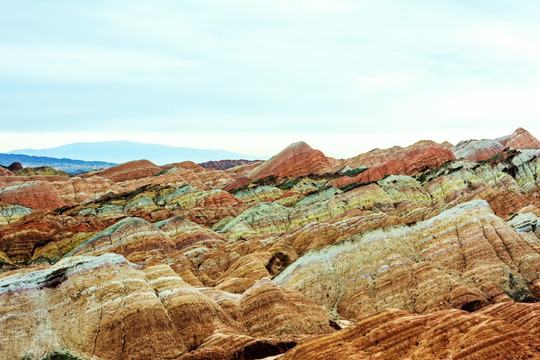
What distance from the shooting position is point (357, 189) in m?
116

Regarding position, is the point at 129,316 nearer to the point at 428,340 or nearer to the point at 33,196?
the point at 428,340

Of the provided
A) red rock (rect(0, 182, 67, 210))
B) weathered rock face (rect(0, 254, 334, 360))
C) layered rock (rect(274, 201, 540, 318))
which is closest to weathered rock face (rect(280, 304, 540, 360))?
weathered rock face (rect(0, 254, 334, 360))

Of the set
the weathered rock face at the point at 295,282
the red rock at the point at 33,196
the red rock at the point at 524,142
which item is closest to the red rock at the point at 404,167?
the weathered rock face at the point at 295,282

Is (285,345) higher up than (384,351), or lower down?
lower down

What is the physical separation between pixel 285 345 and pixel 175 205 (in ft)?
353

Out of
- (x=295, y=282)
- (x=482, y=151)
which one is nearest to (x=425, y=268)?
(x=295, y=282)

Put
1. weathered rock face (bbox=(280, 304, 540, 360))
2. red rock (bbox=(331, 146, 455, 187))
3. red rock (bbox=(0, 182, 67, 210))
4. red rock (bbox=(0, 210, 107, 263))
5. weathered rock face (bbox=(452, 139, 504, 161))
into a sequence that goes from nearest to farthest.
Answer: weathered rock face (bbox=(280, 304, 540, 360)) → red rock (bbox=(0, 210, 107, 263)) → red rock (bbox=(0, 182, 67, 210)) → red rock (bbox=(331, 146, 455, 187)) → weathered rock face (bbox=(452, 139, 504, 161))

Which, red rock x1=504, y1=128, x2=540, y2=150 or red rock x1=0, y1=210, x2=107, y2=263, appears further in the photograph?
red rock x1=504, y1=128, x2=540, y2=150

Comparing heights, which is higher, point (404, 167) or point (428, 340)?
point (404, 167)

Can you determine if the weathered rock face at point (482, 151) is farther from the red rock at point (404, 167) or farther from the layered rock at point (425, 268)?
the layered rock at point (425, 268)

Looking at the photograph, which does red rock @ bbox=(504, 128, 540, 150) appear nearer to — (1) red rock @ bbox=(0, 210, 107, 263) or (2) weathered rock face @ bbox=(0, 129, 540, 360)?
(2) weathered rock face @ bbox=(0, 129, 540, 360)

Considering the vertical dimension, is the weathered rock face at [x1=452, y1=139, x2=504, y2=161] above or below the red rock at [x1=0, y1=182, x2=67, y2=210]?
above

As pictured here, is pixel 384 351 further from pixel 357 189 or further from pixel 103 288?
pixel 357 189

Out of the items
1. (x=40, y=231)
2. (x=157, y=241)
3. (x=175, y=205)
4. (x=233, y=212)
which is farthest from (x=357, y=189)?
(x=40, y=231)
